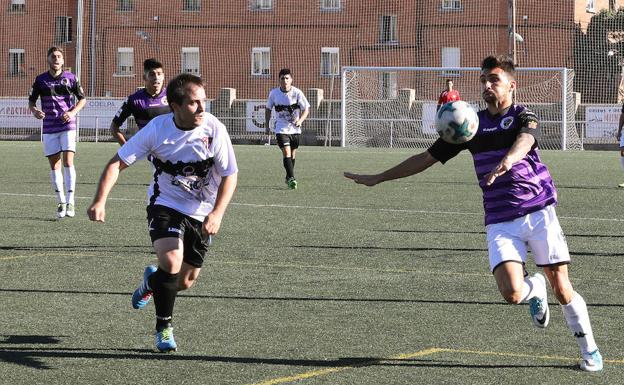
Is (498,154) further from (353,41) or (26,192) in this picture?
(353,41)

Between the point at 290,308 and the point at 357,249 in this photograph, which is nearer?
the point at 290,308

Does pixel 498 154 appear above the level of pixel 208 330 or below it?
above

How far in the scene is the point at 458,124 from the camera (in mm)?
7191

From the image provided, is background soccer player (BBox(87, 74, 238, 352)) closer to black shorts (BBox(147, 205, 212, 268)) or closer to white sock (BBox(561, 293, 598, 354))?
black shorts (BBox(147, 205, 212, 268))

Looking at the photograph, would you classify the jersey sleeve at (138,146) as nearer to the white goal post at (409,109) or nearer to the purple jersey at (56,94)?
the purple jersey at (56,94)

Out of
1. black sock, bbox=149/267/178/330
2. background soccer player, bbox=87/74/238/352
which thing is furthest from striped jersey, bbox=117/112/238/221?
black sock, bbox=149/267/178/330

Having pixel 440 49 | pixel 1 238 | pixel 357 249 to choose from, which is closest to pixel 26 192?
pixel 1 238

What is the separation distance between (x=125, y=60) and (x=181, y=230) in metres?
53.2

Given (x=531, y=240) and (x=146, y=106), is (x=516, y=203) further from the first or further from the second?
(x=146, y=106)

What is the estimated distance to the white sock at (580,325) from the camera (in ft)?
22.4

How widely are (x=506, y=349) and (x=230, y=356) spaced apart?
1.70 m

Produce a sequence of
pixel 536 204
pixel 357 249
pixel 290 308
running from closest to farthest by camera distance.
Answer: pixel 536 204, pixel 290 308, pixel 357 249

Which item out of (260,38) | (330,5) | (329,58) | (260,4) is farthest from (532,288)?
(260,4)

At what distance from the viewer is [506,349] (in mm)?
7375
